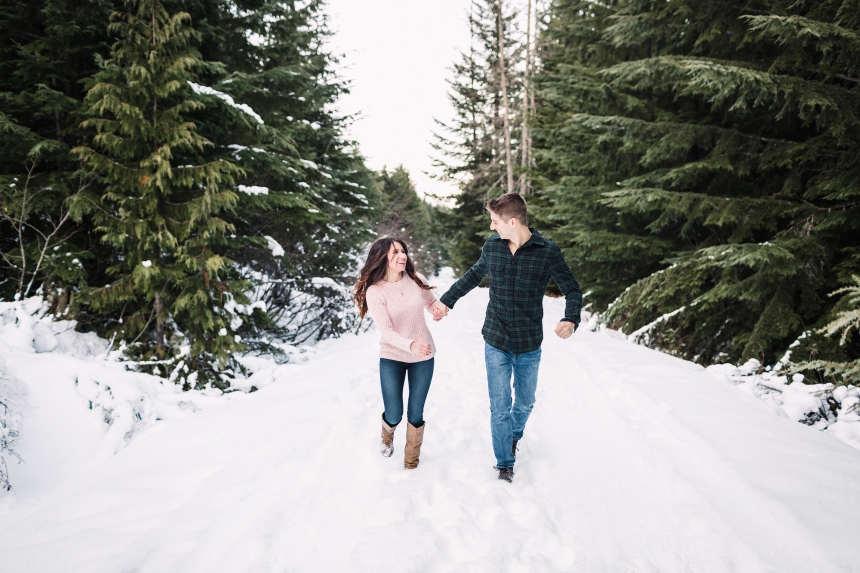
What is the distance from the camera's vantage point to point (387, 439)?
137 inches

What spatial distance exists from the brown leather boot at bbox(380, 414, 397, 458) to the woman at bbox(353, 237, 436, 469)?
16 centimetres

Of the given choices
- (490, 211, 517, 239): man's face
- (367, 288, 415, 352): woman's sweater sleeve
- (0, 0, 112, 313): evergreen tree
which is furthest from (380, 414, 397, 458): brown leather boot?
(0, 0, 112, 313): evergreen tree

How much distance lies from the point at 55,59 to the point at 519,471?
8095 millimetres

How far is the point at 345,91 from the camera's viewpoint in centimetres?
1160

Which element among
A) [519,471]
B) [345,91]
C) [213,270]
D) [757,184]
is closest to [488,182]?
[345,91]

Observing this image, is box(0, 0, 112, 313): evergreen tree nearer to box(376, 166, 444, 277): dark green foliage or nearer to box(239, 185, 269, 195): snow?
box(239, 185, 269, 195): snow

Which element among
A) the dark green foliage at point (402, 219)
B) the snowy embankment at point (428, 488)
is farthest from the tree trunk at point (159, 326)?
the dark green foliage at point (402, 219)

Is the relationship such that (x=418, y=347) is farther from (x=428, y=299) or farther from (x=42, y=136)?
(x=42, y=136)

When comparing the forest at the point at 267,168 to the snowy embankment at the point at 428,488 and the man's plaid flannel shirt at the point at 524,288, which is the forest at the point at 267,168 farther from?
the man's plaid flannel shirt at the point at 524,288

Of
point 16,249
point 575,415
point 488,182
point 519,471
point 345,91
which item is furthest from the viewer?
point 488,182

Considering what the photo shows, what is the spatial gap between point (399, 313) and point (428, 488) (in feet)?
4.45

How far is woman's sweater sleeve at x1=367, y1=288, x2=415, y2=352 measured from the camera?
9.89 ft

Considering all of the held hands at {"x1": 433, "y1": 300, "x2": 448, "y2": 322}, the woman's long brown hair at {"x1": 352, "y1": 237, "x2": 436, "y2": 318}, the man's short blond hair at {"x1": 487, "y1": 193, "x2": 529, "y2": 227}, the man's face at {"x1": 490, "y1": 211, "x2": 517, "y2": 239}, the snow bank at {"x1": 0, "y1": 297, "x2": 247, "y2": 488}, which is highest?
the man's short blond hair at {"x1": 487, "y1": 193, "x2": 529, "y2": 227}

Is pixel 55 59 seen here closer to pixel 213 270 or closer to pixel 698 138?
pixel 213 270
